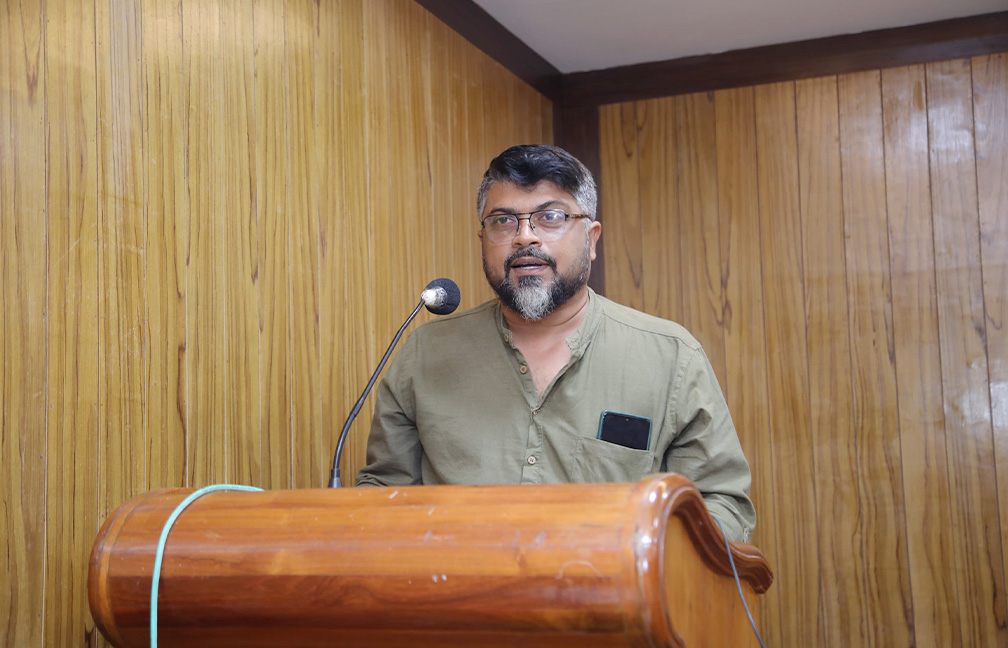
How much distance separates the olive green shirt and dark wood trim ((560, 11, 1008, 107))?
1.95 meters

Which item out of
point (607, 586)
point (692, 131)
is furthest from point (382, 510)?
point (692, 131)

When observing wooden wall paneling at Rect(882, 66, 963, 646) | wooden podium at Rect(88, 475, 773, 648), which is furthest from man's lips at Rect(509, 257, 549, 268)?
wooden wall paneling at Rect(882, 66, 963, 646)

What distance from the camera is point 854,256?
132 inches

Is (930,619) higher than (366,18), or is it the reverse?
(366,18)

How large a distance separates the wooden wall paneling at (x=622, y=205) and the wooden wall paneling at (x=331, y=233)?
161 cm

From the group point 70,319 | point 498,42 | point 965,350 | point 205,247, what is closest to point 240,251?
point 205,247

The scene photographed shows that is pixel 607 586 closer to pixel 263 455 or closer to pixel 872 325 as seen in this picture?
pixel 263 455

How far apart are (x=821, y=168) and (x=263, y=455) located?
2394mm

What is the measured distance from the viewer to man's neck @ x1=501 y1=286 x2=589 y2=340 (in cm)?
189

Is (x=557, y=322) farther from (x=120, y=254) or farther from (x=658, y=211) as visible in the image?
(x=658, y=211)

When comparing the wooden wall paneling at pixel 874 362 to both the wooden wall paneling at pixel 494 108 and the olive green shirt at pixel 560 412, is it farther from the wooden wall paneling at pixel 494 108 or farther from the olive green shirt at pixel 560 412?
the olive green shirt at pixel 560 412

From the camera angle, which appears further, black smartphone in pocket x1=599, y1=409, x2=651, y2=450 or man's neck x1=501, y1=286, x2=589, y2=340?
man's neck x1=501, y1=286, x2=589, y2=340

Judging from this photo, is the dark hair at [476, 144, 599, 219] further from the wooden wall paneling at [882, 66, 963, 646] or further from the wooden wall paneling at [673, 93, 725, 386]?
the wooden wall paneling at [882, 66, 963, 646]

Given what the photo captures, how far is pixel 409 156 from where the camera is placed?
2650 millimetres
